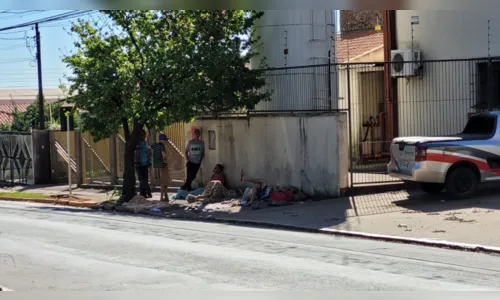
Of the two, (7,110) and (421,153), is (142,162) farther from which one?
(7,110)

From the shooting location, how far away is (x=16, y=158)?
87.8 feet

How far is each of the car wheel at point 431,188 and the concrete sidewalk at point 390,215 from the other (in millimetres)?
183

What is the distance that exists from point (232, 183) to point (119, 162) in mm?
5289

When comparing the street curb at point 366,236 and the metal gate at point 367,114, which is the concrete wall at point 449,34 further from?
the street curb at point 366,236

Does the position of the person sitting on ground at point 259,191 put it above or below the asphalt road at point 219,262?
above

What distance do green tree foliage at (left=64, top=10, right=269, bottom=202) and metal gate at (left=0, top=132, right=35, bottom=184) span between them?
29.9 ft

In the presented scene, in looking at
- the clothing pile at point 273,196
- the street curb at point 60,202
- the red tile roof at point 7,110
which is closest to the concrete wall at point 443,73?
the clothing pile at point 273,196

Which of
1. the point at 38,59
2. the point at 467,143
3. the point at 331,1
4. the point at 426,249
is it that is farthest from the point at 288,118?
the point at 38,59

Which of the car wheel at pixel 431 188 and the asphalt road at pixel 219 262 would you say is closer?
the asphalt road at pixel 219 262

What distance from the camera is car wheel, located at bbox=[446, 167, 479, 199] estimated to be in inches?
A: 553

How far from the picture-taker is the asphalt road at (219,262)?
750cm

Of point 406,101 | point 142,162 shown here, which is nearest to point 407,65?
point 406,101

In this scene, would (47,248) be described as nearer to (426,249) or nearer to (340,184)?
(426,249)

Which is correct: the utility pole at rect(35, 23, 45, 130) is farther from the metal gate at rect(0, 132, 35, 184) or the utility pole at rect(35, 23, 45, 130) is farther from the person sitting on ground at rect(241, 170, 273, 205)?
the person sitting on ground at rect(241, 170, 273, 205)
